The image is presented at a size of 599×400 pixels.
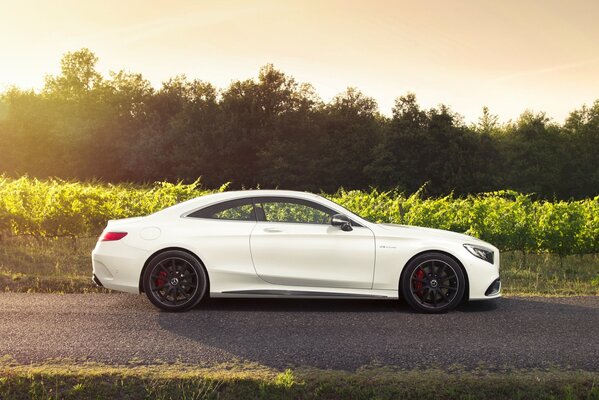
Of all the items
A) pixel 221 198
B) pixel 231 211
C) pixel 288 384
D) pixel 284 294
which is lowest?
pixel 288 384

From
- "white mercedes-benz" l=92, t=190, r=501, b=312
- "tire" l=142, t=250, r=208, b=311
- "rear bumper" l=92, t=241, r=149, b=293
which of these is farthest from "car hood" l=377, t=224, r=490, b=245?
"rear bumper" l=92, t=241, r=149, b=293

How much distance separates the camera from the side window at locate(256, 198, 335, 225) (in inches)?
332

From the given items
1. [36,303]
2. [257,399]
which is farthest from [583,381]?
[36,303]

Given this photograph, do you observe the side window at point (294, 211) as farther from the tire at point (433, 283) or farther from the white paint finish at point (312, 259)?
the tire at point (433, 283)

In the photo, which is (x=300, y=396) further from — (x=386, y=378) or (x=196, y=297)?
(x=196, y=297)

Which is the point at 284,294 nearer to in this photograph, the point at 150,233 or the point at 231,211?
the point at 231,211

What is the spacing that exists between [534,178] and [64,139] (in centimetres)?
4492

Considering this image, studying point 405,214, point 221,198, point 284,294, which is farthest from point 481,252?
point 405,214

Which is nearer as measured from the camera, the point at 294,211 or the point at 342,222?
the point at 342,222

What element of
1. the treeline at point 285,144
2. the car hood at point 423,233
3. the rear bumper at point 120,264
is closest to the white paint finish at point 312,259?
the car hood at point 423,233

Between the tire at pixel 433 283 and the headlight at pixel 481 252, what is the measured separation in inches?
10.4

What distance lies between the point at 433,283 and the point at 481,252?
0.72 meters

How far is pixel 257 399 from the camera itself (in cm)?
546

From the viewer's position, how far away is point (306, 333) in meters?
7.39
